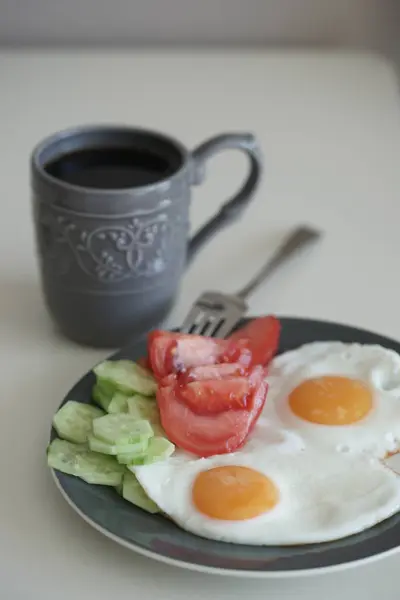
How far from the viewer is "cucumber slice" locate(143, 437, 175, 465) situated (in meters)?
0.68

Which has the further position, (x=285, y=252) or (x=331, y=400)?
(x=285, y=252)

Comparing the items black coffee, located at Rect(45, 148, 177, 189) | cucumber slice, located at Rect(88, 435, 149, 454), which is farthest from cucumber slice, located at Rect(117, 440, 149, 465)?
black coffee, located at Rect(45, 148, 177, 189)

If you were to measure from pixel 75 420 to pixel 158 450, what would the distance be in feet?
0.26

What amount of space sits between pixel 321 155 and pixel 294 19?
52cm

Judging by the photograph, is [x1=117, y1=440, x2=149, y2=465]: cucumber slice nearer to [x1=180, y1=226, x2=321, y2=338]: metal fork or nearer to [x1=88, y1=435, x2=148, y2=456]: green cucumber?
[x1=88, y1=435, x2=148, y2=456]: green cucumber

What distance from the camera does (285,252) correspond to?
3.43ft

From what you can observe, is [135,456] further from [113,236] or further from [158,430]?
[113,236]

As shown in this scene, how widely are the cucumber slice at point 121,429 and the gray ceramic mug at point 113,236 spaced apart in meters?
0.17

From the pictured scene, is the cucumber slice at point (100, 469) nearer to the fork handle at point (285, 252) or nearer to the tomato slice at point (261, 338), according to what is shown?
the tomato slice at point (261, 338)

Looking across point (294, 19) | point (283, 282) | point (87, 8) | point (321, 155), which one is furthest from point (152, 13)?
point (283, 282)

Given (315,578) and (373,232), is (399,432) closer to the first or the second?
(315,578)

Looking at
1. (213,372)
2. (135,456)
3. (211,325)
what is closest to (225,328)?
(211,325)

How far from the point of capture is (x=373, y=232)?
1110 millimetres

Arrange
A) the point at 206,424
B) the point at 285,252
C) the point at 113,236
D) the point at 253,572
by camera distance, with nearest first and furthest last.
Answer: the point at 253,572 → the point at 206,424 → the point at 113,236 → the point at 285,252
